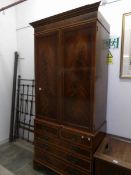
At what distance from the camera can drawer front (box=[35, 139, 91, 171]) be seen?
1.76 m

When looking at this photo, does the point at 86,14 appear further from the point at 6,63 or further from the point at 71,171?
the point at 6,63

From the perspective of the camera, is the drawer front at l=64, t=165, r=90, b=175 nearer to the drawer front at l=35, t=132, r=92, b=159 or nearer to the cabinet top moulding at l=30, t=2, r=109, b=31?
the drawer front at l=35, t=132, r=92, b=159

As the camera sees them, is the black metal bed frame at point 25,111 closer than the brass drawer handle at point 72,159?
No

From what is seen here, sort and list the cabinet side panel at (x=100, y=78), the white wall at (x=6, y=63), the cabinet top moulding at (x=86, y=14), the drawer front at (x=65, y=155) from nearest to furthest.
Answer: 1. the cabinet top moulding at (x=86, y=14)
2. the cabinet side panel at (x=100, y=78)
3. the drawer front at (x=65, y=155)
4. the white wall at (x=6, y=63)

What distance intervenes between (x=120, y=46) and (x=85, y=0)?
84 centimetres

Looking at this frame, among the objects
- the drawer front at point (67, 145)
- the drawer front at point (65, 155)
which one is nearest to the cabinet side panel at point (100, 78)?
the drawer front at point (67, 145)

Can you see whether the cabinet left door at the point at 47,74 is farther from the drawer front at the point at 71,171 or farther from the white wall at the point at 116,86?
the white wall at the point at 116,86

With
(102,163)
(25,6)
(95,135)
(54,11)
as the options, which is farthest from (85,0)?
(102,163)

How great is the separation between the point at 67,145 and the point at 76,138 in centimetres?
18

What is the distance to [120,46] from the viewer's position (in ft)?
6.43

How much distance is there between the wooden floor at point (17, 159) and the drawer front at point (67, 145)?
1.53 ft

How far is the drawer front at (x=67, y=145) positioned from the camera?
5.68 feet

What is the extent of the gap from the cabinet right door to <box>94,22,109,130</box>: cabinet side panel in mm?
72

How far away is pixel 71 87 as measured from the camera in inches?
71.2
